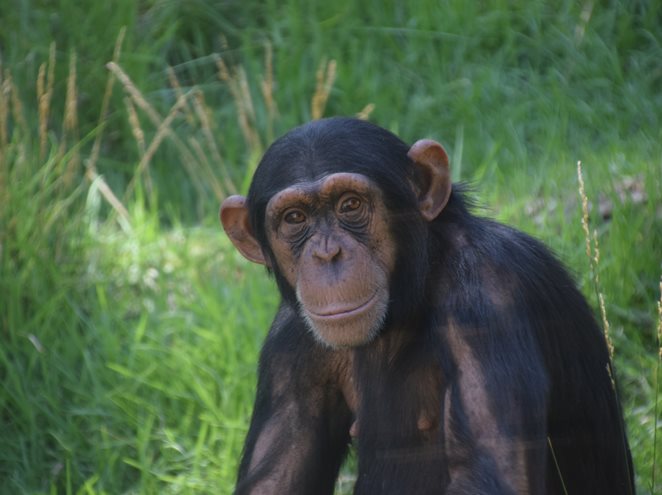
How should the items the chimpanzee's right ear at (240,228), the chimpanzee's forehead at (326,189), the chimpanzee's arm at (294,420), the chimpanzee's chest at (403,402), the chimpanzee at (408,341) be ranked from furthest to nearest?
1. the chimpanzee's right ear at (240,228)
2. the chimpanzee's arm at (294,420)
3. the chimpanzee's chest at (403,402)
4. the chimpanzee's forehead at (326,189)
5. the chimpanzee at (408,341)

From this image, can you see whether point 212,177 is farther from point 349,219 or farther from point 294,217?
point 349,219

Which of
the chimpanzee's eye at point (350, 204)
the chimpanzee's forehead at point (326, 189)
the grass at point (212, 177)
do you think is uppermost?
the chimpanzee's forehead at point (326, 189)

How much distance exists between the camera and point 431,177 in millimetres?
4438

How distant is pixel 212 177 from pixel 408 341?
312cm

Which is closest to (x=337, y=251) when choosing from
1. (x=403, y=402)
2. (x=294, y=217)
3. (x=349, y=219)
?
(x=349, y=219)

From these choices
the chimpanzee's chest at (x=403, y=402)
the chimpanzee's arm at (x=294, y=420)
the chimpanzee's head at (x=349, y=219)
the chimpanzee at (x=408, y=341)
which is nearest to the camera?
the chimpanzee at (x=408, y=341)

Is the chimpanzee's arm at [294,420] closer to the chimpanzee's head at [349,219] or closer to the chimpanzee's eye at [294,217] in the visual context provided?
the chimpanzee's head at [349,219]

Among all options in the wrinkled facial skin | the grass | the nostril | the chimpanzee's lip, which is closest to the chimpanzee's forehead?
the wrinkled facial skin

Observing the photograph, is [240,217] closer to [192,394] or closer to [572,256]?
[192,394]

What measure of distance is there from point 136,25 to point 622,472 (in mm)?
5281

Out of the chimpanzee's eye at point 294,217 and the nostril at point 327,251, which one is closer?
the nostril at point 327,251

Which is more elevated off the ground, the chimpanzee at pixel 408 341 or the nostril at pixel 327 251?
the nostril at pixel 327 251

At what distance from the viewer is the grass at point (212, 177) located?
234 inches

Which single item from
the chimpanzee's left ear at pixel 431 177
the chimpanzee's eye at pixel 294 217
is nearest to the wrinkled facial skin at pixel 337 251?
the chimpanzee's eye at pixel 294 217
